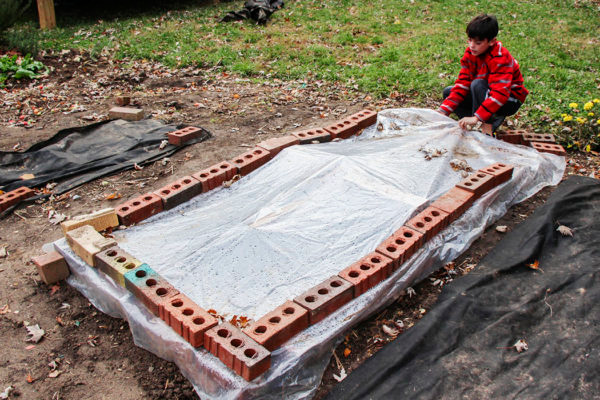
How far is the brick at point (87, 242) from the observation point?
131 inches

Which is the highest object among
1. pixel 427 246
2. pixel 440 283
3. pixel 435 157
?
pixel 435 157

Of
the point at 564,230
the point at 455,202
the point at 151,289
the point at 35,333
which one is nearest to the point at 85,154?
the point at 35,333

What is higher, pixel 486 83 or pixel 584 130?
pixel 486 83

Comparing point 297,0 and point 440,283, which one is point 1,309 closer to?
point 440,283

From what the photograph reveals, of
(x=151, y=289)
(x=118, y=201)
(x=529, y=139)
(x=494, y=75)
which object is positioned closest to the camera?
(x=151, y=289)

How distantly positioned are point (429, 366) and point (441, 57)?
655cm

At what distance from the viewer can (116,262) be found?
3.20 m

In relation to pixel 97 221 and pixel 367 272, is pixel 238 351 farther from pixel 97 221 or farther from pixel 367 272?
pixel 97 221

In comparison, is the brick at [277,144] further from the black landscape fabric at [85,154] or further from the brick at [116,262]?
the brick at [116,262]

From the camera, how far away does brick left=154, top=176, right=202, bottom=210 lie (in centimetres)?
394

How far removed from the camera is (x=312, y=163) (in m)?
4.25

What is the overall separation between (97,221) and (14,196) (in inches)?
59.7

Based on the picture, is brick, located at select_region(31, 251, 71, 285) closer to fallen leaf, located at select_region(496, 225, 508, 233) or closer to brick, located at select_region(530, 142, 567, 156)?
fallen leaf, located at select_region(496, 225, 508, 233)

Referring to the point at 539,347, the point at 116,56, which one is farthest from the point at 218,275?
the point at 116,56
